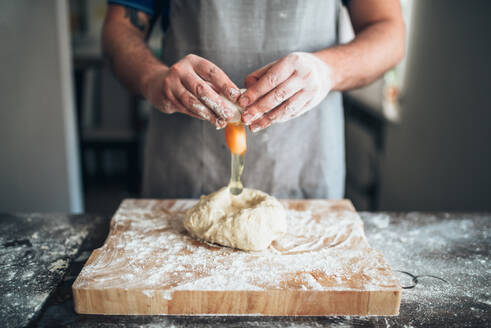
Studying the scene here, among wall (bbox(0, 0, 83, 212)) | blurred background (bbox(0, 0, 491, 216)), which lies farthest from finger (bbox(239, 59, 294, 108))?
wall (bbox(0, 0, 83, 212))

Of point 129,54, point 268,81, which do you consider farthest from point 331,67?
point 129,54

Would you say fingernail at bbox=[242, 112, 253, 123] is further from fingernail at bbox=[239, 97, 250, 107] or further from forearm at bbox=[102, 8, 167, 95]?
forearm at bbox=[102, 8, 167, 95]

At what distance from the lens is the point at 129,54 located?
1.37 meters

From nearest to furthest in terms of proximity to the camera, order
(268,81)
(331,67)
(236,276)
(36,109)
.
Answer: (236,276) → (268,81) → (331,67) → (36,109)

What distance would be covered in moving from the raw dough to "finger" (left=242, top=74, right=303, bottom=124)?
0.78 feet

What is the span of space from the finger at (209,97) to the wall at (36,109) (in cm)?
156

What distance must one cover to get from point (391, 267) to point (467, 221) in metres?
0.43

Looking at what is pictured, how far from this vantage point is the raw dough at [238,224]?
1012mm

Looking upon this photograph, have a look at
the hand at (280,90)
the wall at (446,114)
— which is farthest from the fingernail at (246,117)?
the wall at (446,114)

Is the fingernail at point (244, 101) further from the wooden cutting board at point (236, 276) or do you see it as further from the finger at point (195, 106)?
the wooden cutting board at point (236, 276)

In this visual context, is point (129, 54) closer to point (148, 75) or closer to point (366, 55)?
point (148, 75)

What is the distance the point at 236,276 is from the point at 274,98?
43 cm

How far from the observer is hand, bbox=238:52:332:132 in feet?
3.34

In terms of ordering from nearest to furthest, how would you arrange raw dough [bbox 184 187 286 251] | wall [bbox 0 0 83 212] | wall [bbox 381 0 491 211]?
1. raw dough [bbox 184 187 286 251]
2. wall [bbox 381 0 491 211]
3. wall [bbox 0 0 83 212]
